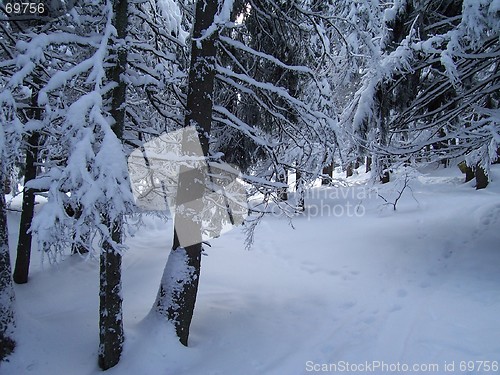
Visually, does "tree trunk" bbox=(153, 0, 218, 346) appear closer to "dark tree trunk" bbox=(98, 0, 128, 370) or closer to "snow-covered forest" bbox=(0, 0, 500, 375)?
"snow-covered forest" bbox=(0, 0, 500, 375)

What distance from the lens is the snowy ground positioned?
439 cm

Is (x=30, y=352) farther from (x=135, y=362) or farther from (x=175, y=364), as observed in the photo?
(x=175, y=364)

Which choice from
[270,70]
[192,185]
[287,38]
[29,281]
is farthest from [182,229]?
[29,281]

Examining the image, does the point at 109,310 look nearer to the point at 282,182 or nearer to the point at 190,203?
the point at 190,203

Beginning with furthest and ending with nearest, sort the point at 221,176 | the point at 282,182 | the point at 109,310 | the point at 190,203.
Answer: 1. the point at 282,182
2. the point at 190,203
3. the point at 221,176
4. the point at 109,310

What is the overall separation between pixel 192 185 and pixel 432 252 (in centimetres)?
607

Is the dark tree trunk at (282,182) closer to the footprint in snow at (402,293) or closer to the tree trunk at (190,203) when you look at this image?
the tree trunk at (190,203)

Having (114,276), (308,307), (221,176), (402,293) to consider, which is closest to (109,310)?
(114,276)

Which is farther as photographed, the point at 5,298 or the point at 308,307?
the point at 308,307

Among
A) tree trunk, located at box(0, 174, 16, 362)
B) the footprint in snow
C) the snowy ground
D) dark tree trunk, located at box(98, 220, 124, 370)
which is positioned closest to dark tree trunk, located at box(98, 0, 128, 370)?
dark tree trunk, located at box(98, 220, 124, 370)

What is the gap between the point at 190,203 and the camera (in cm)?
482

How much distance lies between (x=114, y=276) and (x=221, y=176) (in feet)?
6.30

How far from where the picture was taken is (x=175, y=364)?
14.5 ft

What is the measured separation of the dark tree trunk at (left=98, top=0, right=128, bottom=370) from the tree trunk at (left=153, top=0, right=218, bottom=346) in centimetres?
61
